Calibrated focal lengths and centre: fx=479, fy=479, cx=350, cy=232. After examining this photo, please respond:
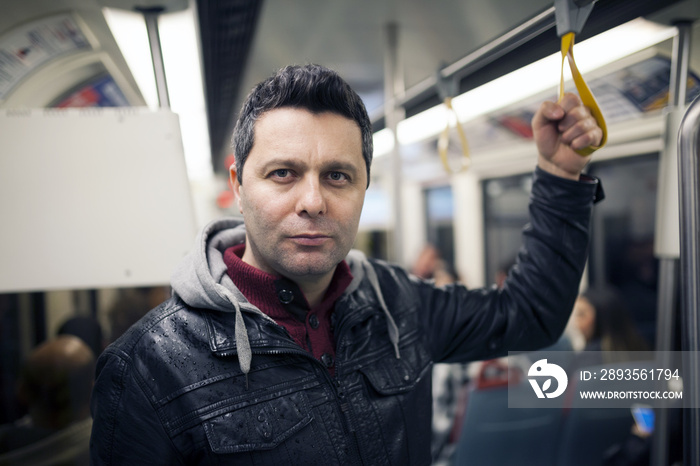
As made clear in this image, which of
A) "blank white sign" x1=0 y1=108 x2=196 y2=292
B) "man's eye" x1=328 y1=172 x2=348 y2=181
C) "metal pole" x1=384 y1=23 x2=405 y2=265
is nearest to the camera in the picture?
"man's eye" x1=328 y1=172 x2=348 y2=181

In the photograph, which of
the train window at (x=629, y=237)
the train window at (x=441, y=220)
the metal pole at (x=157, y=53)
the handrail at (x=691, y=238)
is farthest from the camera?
the train window at (x=441, y=220)

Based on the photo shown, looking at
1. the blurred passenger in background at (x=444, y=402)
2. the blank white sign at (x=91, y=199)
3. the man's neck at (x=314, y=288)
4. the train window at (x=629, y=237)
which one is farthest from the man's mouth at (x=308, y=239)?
the train window at (x=629, y=237)

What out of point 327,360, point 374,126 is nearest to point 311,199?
point 327,360

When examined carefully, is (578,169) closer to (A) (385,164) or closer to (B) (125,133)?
(B) (125,133)

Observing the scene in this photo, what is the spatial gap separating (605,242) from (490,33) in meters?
1.98

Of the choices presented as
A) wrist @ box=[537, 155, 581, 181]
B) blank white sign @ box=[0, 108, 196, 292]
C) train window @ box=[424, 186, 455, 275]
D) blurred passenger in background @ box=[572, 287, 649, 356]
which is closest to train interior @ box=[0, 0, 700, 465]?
blank white sign @ box=[0, 108, 196, 292]

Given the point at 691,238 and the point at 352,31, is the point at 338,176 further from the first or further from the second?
the point at 352,31

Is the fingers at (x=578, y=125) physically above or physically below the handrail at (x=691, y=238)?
above

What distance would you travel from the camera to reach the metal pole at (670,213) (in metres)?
1.56

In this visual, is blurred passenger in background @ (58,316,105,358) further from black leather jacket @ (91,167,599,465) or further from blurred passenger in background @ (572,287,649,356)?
blurred passenger in background @ (572,287,649,356)

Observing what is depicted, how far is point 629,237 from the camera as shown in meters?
3.61

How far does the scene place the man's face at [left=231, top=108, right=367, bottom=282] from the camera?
108cm

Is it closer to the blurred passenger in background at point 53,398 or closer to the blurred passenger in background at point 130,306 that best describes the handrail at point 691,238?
the blurred passenger in background at point 53,398

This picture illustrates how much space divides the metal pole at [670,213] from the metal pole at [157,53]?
167 centimetres
